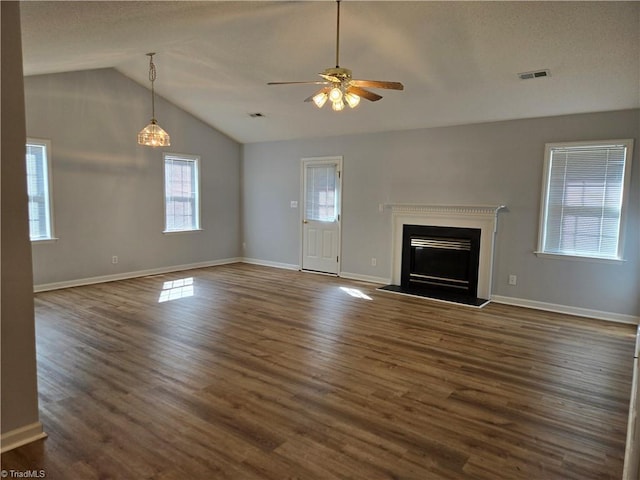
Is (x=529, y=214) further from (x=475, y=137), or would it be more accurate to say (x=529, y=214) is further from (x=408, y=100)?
(x=408, y=100)

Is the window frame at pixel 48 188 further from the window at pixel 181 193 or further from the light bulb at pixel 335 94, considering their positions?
the light bulb at pixel 335 94

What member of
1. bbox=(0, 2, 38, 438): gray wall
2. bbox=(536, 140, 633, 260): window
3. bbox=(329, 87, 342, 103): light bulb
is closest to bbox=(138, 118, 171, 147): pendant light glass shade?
bbox=(329, 87, 342, 103): light bulb

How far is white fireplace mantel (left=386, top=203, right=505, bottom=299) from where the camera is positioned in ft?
18.2

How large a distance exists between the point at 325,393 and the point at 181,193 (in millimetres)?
5640

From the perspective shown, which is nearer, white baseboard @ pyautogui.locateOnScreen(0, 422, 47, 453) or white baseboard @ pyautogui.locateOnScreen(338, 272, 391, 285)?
white baseboard @ pyautogui.locateOnScreen(0, 422, 47, 453)

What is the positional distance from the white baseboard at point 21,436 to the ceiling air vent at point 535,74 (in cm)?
511

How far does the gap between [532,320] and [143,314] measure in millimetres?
4596

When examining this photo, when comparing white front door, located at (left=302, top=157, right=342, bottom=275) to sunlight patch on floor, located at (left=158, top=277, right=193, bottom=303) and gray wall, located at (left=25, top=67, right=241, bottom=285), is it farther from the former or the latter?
sunlight patch on floor, located at (left=158, top=277, right=193, bottom=303)

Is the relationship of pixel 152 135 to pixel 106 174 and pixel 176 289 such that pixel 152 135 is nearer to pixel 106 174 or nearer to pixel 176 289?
pixel 106 174

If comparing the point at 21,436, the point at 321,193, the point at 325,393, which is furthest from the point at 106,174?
the point at 325,393

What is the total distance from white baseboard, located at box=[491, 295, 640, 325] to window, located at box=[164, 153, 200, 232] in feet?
17.9

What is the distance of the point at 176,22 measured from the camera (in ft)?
11.6

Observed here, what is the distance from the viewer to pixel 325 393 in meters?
2.88

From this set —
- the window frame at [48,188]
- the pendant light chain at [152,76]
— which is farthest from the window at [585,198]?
the window frame at [48,188]
